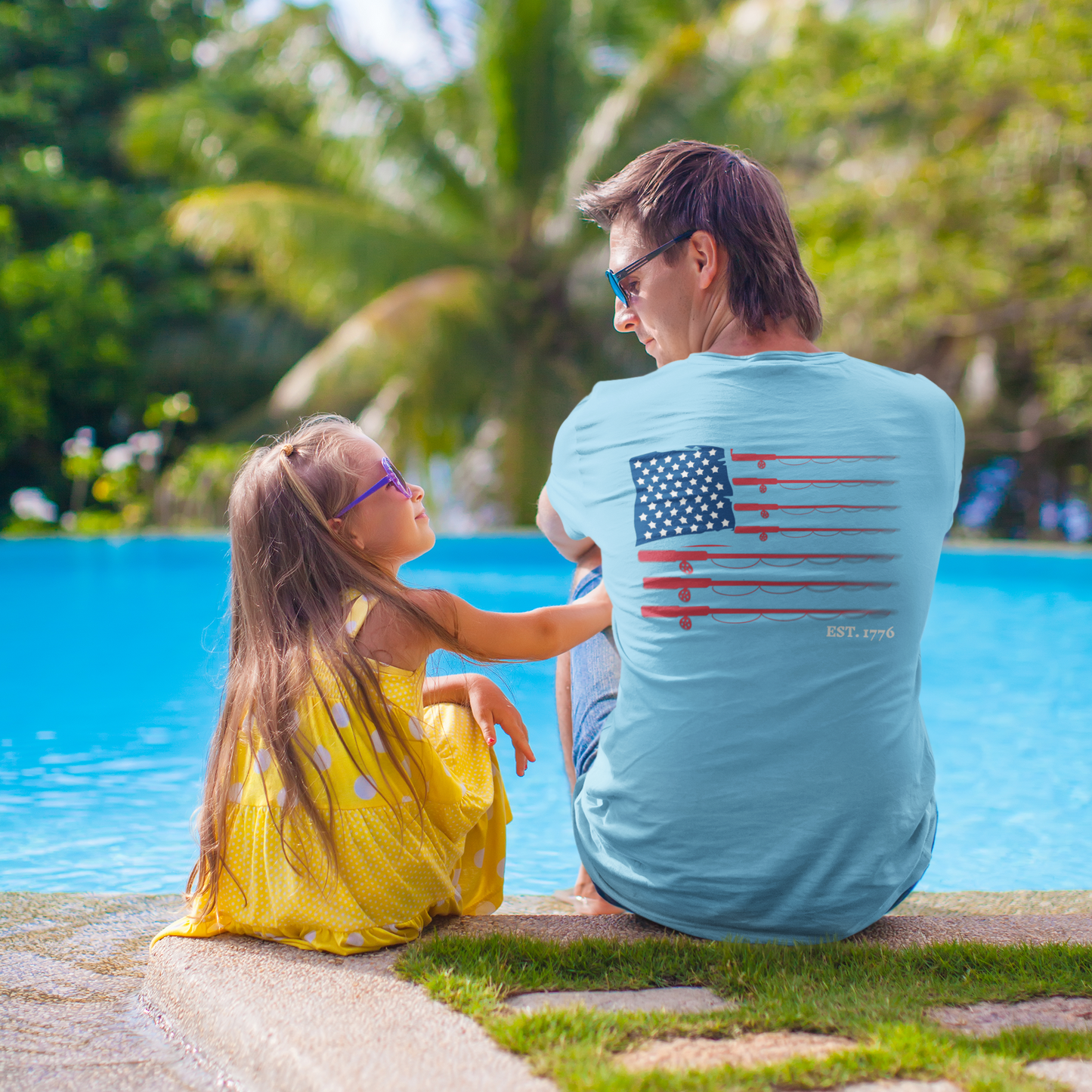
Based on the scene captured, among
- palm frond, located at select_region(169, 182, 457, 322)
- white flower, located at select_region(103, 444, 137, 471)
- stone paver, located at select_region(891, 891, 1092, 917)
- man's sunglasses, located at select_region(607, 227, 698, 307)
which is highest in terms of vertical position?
palm frond, located at select_region(169, 182, 457, 322)

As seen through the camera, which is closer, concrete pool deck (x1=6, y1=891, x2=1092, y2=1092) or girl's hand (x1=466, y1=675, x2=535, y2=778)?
concrete pool deck (x1=6, y1=891, x2=1092, y2=1092)

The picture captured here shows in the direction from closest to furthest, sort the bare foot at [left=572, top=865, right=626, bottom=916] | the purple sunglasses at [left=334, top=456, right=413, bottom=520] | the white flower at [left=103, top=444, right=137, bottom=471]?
the purple sunglasses at [left=334, top=456, right=413, bottom=520] → the bare foot at [left=572, top=865, right=626, bottom=916] → the white flower at [left=103, top=444, right=137, bottom=471]

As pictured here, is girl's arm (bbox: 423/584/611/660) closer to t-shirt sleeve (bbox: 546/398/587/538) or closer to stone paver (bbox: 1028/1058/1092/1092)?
t-shirt sleeve (bbox: 546/398/587/538)

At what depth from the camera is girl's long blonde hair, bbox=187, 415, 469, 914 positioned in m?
1.59

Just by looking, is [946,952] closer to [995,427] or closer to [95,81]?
[995,427]

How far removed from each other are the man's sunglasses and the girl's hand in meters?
0.66

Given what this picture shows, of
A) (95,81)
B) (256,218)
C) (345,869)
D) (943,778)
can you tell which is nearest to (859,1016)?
(345,869)

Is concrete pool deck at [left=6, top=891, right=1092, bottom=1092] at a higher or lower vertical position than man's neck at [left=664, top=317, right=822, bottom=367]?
lower

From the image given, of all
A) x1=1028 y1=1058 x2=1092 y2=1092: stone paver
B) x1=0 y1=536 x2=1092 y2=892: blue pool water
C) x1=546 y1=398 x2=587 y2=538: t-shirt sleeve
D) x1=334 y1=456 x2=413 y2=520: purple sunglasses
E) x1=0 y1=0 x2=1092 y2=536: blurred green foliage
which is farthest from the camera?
x1=0 y1=0 x2=1092 y2=536: blurred green foliage

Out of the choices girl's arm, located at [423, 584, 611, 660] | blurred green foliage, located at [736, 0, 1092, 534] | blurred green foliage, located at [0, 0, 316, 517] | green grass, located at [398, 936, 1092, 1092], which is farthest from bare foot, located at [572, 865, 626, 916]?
blurred green foliage, located at [0, 0, 316, 517]

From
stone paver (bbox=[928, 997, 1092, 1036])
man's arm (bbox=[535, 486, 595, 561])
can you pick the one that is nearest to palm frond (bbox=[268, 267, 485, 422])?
man's arm (bbox=[535, 486, 595, 561])

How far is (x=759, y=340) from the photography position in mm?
1609

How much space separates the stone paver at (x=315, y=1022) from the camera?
1.23m

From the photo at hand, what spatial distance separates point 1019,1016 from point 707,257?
1.08 meters
